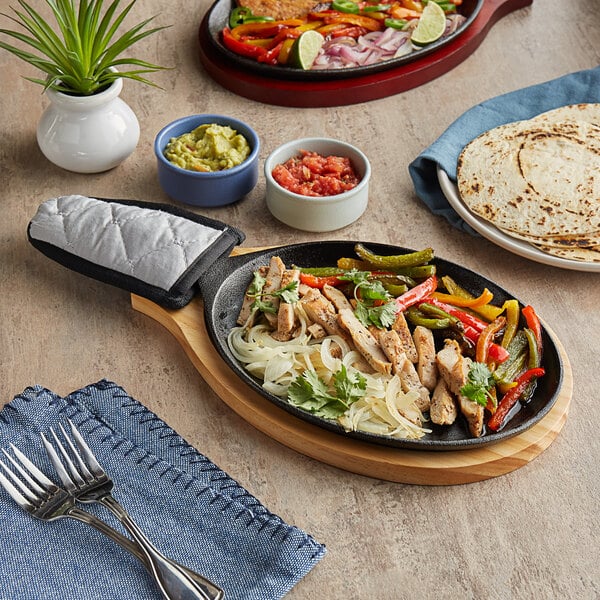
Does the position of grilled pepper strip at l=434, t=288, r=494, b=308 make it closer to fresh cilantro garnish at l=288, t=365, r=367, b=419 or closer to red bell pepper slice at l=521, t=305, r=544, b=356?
red bell pepper slice at l=521, t=305, r=544, b=356

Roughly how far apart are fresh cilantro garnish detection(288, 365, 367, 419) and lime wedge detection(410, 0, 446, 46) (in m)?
2.25

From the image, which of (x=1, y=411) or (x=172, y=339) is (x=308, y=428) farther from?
(x=1, y=411)

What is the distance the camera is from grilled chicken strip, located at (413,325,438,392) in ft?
7.66

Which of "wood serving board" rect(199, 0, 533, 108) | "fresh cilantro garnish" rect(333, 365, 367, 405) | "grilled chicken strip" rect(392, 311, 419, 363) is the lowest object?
"wood serving board" rect(199, 0, 533, 108)

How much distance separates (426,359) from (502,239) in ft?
2.61

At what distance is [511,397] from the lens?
2.32 metres

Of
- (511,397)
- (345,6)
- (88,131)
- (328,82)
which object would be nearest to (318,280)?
(511,397)

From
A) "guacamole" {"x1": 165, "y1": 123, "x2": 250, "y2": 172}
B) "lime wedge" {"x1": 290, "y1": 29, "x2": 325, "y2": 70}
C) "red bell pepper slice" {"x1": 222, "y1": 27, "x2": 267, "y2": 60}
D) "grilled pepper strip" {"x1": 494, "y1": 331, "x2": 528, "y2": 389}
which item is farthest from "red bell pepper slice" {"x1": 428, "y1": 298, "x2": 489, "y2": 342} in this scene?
"red bell pepper slice" {"x1": 222, "y1": 27, "x2": 267, "y2": 60}

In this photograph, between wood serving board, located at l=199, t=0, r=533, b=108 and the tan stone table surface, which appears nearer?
the tan stone table surface

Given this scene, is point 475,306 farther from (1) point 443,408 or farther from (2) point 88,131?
(2) point 88,131

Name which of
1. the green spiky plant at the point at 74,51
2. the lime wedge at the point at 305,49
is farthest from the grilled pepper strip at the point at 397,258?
the lime wedge at the point at 305,49

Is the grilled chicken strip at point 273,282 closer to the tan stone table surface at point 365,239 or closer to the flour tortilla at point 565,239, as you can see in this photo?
the tan stone table surface at point 365,239

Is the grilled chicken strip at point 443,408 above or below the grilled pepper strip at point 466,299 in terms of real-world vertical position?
below

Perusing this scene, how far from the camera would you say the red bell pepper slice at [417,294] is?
2.54 metres
